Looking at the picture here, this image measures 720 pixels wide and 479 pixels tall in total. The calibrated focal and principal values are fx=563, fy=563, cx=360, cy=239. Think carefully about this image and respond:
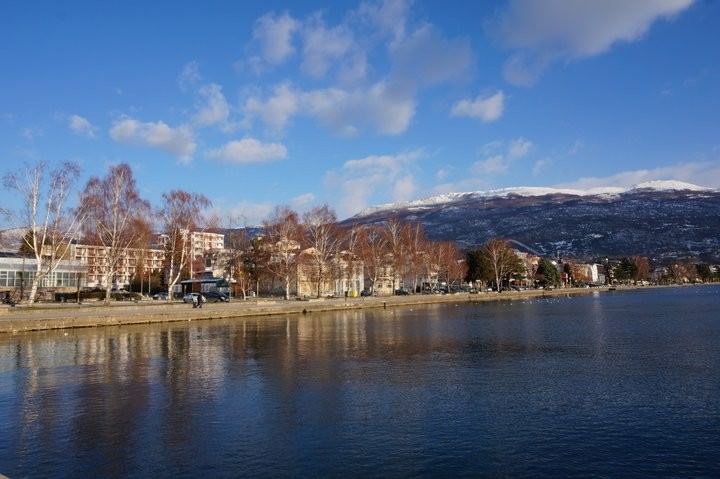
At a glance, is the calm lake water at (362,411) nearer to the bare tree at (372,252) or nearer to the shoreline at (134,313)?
the shoreline at (134,313)

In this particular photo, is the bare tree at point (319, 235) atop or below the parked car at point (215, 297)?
atop

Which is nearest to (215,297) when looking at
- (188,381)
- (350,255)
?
(350,255)

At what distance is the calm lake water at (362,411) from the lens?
1198 centimetres

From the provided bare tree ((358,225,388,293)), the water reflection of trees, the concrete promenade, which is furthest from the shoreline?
bare tree ((358,225,388,293))

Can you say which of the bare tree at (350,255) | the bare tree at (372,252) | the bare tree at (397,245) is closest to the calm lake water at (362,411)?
the bare tree at (350,255)

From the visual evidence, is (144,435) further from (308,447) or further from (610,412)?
(610,412)

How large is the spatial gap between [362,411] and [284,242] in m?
64.7

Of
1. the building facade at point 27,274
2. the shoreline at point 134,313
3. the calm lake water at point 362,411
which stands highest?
the building facade at point 27,274

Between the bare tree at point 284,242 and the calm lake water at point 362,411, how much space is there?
159 feet

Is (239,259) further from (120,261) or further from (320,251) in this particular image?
(120,261)

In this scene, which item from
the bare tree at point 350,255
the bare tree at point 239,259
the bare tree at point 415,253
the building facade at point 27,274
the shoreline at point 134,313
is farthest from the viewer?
the bare tree at point 415,253

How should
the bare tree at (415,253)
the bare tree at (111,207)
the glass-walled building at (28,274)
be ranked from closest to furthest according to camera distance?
the bare tree at (111,207) → the glass-walled building at (28,274) → the bare tree at (415,253)

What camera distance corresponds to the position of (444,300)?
102 m

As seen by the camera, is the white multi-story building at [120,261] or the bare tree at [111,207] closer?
the bare tree at [111,207]
